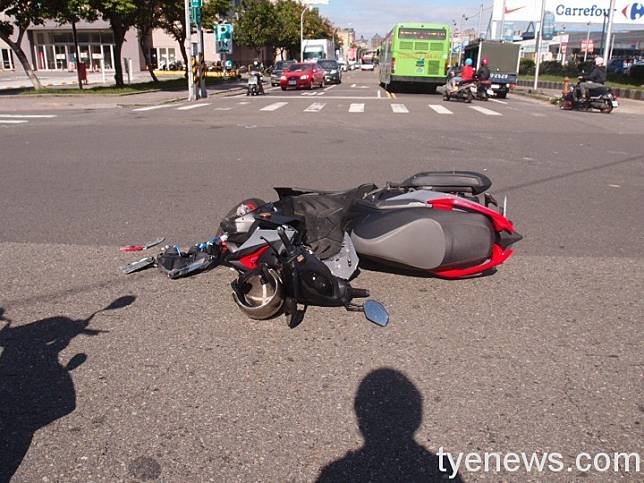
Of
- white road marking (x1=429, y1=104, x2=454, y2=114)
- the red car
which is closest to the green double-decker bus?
the red car

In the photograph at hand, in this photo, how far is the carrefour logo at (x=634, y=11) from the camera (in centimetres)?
5287

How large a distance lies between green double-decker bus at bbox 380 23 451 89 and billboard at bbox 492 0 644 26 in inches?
1227

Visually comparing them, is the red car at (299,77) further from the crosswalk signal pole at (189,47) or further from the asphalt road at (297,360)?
the asphalt road at (297,360)

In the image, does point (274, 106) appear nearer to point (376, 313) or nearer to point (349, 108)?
point (349, 108)

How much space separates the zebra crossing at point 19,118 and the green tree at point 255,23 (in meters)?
45.9

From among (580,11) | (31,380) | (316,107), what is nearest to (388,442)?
(31,380)

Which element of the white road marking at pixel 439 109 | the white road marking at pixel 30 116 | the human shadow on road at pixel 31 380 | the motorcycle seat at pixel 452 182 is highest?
the motorcycle seat at pixel 452 182

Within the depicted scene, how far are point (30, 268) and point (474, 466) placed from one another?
153 inches

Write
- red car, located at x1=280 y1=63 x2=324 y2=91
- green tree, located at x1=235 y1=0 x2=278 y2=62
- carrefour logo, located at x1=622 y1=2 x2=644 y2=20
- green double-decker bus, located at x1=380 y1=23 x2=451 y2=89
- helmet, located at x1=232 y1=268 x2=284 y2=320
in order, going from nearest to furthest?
helmet, located at x1=232 y1=268 x2=284 y2=320 < green double-decker bus, located at x1=380 y1=23 x2=451 y2=89 < red car, located at x1=280 y1=63 x2=324 y2=91 < carrefour logo, located at x1=622 y1=2 x2=644 y2=20 < green tree, located at x1=235 y1=0 x2=278 y2=62

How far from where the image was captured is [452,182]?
5008 millimetres

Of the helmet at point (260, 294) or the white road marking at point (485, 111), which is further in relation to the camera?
the white road marking at point (485, 111)

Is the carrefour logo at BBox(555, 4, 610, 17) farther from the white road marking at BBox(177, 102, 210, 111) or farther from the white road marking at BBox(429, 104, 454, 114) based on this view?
the white road marking at BBox(177, 102, 210, 111)

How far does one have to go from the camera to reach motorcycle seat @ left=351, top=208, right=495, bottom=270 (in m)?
4.20

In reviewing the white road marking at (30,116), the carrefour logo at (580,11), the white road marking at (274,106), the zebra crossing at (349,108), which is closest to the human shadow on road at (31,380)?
the white road marking at (30,116)
